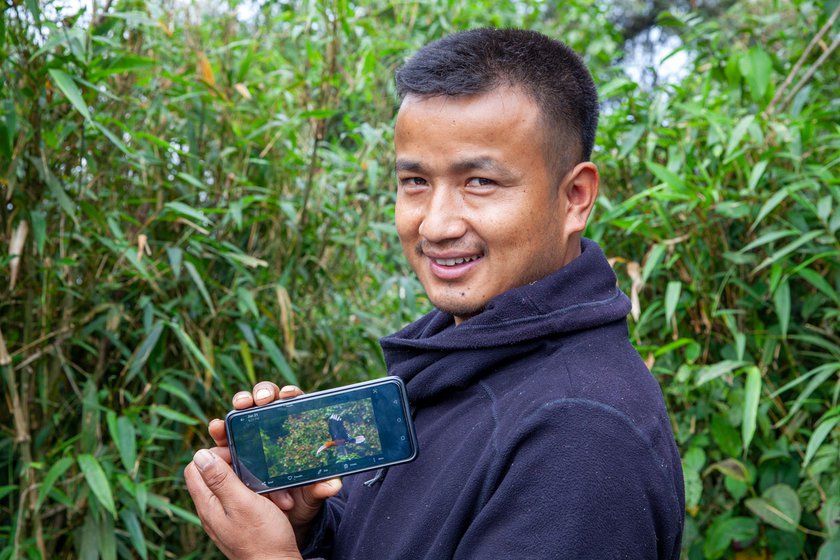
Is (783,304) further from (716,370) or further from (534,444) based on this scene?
(534,444)

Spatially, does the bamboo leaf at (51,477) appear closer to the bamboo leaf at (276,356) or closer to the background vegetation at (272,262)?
the background vegetation at (272,262)

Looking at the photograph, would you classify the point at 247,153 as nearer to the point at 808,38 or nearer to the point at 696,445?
the point at 696,445

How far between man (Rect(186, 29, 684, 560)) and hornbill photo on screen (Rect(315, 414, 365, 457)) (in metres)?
0.06

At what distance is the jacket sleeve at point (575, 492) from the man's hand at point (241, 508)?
31 cm

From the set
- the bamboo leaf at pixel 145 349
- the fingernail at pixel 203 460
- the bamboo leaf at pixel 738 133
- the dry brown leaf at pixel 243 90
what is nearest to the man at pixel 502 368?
the fingernail at pixel 203 460

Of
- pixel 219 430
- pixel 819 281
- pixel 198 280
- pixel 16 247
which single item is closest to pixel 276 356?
pixel 198 280

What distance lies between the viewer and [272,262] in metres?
2.83

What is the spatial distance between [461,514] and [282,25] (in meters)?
3.66

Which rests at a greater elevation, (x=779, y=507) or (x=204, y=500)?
(x=204, y=500)

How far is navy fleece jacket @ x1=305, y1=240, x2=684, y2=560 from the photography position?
0.98m

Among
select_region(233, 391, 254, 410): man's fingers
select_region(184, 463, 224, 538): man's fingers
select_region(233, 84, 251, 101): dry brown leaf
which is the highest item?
select_region(233, 84, 251, 101): dry brown leaf

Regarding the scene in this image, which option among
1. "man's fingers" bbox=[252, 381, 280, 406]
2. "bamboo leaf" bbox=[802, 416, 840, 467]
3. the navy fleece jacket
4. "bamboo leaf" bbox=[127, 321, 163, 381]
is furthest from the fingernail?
"bamboo leaf" bbox=[802, 416, 840, 467]

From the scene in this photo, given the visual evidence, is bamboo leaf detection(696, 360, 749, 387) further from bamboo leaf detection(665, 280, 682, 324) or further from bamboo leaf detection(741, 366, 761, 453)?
bamboo leaf detection(665, 280, 682, 324)

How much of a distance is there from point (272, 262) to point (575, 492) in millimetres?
1994
